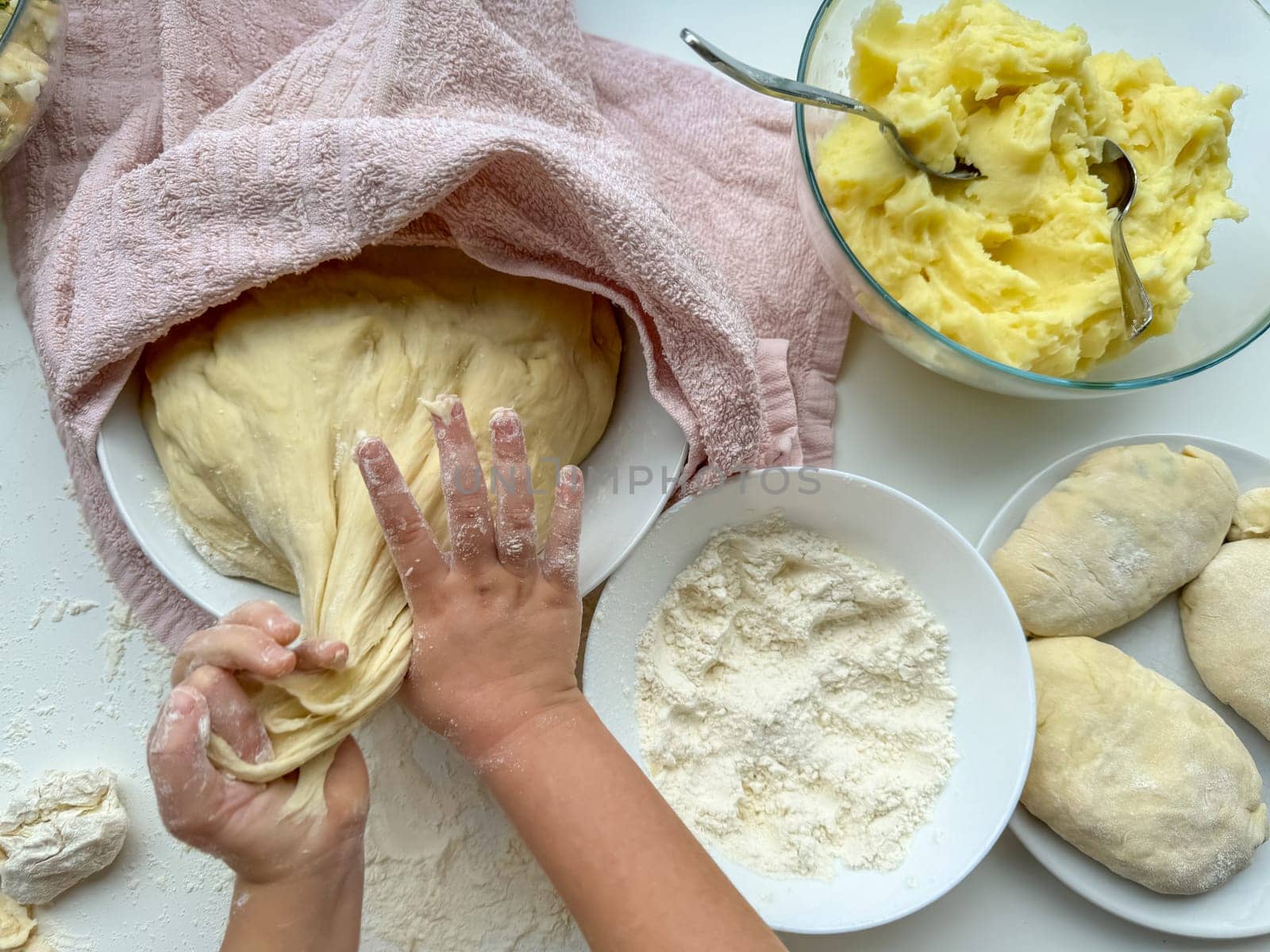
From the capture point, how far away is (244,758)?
0.59 m

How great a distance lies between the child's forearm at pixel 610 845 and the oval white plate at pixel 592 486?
0.45 feet

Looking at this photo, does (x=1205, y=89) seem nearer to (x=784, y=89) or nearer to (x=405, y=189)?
(x=784, y=89)

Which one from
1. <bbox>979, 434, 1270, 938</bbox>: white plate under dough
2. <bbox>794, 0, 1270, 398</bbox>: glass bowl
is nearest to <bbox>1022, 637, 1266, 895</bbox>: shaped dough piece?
Result: <bbox>979, 434, 1270, 938</bbox>: white plate under dough

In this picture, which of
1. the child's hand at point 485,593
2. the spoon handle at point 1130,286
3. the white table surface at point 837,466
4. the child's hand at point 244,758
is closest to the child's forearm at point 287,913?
the child's hand at point 244,758

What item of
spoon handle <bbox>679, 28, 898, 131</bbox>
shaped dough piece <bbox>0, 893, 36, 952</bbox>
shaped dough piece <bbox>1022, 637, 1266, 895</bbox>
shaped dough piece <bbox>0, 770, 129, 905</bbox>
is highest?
spoon handle <bbox>679, 28, 898, 131</bbox>

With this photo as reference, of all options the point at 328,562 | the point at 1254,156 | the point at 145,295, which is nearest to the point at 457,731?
the point at 328,562

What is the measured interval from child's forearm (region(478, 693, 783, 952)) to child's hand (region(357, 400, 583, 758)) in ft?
0.09

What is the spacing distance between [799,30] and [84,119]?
68 cm

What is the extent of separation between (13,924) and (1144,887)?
40.2 inches

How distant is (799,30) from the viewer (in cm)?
90

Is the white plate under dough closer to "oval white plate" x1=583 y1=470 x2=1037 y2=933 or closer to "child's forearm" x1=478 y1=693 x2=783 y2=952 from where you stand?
"oval white plate" x1=583 y1=470 x2=1037 y2=933

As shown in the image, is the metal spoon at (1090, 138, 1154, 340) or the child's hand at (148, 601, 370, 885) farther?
the metal spoon at (1090, 138, 1154, 340)

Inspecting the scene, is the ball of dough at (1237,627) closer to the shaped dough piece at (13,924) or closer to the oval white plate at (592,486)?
the oval white plate at (592,486)

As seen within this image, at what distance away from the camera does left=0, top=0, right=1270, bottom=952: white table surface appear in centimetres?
83
